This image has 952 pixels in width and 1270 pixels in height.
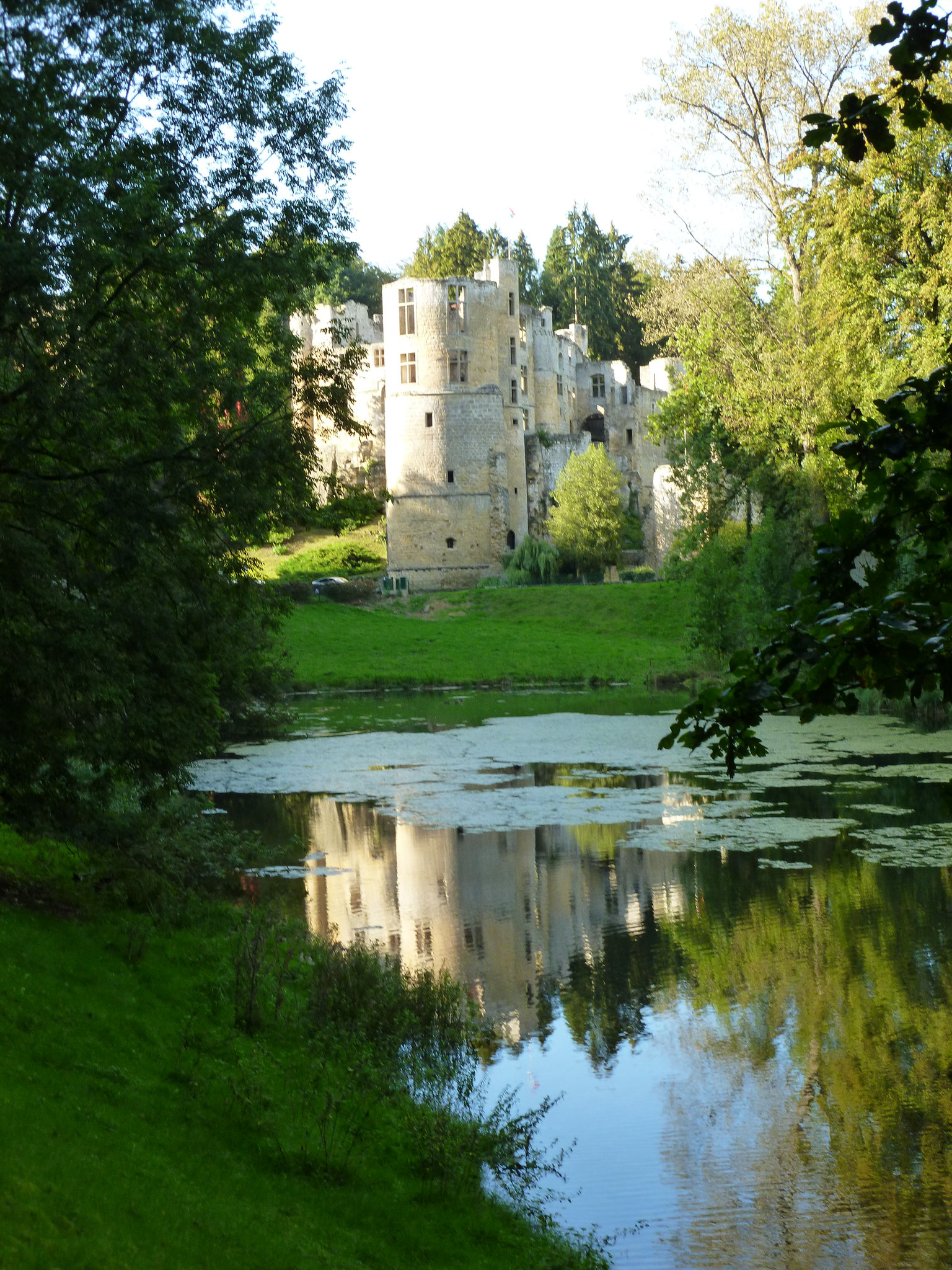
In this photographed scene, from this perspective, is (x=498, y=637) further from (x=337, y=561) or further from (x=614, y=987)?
(x=614, y=987)

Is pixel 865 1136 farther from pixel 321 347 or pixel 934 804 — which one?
pixel 934 804

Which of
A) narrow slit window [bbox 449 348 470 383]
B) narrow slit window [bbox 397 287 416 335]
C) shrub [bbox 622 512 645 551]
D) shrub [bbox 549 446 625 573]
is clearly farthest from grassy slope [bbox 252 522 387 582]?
shrub [bbox 622 512 645 551]

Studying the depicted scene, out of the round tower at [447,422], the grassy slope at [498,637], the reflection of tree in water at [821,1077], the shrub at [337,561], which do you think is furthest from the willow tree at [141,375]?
the round tower at [447,422]

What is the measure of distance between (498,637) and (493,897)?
28.0 m

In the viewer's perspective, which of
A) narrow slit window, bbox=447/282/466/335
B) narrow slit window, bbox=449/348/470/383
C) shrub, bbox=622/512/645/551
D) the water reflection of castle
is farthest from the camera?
shrub, bbox=622/512/645/551

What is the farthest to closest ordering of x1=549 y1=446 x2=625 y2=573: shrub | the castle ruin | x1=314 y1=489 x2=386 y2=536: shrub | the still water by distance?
the castle ruin
x1=549 y1=446 x2=625 y2=573: shrub
x1=314 y1=489 x2=386 y2=536: shrub
the still water

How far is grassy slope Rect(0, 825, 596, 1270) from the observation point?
4.49 m

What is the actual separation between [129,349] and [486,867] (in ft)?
23.3

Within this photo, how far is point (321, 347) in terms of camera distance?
1049cm

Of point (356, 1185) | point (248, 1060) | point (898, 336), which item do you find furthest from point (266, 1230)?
point (898, 336)

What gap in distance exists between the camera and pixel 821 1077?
24.9 feet

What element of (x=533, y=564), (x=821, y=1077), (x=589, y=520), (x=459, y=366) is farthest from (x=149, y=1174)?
(x=459, y=366)

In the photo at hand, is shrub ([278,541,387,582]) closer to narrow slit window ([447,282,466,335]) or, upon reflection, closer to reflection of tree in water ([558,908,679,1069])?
narrow slit window ([447,282,466,335])

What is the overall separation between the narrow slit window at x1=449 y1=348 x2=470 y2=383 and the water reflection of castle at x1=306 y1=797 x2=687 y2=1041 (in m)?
43.5
